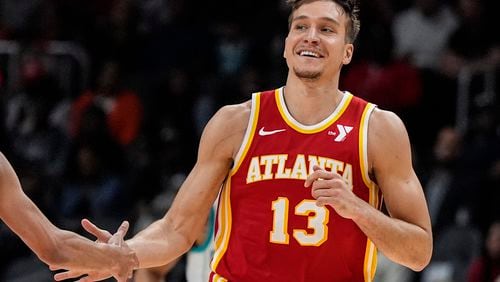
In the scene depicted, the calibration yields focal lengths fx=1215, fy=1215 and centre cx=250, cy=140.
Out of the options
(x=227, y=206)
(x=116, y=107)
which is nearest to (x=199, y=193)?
(x=227, y=206)

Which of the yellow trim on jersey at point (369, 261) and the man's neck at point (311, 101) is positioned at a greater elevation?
the man's neck at point (311, 101)

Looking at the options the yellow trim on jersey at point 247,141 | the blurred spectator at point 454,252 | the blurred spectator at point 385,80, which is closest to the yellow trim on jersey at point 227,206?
the yellow trim on jersey at point 247,141

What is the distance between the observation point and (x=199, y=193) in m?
6.49

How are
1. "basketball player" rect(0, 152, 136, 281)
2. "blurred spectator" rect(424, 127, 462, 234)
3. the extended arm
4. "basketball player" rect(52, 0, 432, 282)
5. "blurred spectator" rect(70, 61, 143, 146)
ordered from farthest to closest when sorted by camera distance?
"blurred spectator" rect(70, 61, 143, 146) → "blurred spectator" rect(424, 127, 462, 234) → "basketball player" rect(52, 0, 432, 282) → the extended arm → "basketball player" rect(0, 152, 136, 281)

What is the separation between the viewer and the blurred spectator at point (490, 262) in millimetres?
9891

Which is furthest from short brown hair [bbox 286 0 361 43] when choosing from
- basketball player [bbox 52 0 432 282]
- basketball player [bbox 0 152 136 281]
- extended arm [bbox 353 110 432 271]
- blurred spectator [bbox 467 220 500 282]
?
blurred spectator [bbox 467 220 500 282]

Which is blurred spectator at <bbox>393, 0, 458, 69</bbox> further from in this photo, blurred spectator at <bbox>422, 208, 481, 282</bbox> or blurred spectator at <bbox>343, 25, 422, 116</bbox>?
blurred spectator at <bbox>422, 208, 481, 282</bbox>

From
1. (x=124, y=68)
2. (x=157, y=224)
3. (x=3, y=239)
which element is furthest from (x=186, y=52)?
(x=157, y=224)

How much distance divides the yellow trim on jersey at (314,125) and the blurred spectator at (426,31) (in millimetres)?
6769

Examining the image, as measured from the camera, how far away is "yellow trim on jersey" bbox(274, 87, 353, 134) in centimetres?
643

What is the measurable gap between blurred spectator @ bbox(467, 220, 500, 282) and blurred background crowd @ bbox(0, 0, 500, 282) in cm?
20

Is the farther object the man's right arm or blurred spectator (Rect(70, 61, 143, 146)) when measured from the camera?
blurred spectator (Rect(70, 61, 143, 146))

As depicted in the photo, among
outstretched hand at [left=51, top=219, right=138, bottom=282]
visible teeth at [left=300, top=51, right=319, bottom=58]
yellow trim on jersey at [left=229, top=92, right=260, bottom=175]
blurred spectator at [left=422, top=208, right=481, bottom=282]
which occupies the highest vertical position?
visible teeth at [left=300, top=51, right=319, bottom=58]

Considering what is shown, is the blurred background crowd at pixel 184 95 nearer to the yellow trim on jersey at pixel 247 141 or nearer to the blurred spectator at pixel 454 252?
the blurred spectator at pixel 454 252
